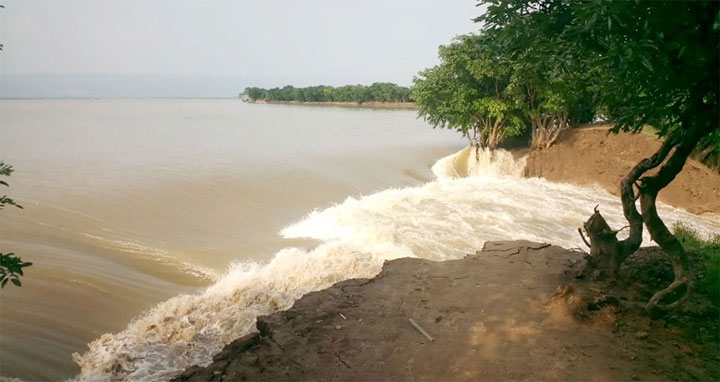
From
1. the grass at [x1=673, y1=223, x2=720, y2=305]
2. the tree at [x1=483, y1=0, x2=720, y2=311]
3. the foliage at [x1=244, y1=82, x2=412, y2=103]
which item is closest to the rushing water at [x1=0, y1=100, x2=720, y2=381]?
the grass at [x1=673, y1=223, x2=720, y2=305]

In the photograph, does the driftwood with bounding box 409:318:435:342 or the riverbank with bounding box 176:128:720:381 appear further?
the driftwood with bounding box 409:318:435:342

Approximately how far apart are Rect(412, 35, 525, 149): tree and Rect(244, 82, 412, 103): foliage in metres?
51.4

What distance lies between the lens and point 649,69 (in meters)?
3.34

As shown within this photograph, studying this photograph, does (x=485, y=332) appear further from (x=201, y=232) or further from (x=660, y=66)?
(x=201, y=232)

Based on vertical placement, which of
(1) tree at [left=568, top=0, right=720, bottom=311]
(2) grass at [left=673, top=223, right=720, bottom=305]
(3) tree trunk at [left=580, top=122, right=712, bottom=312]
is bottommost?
(2) grass at [left=673, top=223, right=720, bottom=305]

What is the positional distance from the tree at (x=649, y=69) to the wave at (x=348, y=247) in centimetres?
431

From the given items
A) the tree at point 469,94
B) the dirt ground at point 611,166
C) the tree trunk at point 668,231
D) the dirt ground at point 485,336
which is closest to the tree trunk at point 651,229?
the tree trunk at point 668,231

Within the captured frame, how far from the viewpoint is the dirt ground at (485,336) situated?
3.80m

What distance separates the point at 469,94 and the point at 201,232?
1227 centimetres

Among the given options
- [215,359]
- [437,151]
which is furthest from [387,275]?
[437,151]

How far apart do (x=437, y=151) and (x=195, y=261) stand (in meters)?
18.7

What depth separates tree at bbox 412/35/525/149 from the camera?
57.8 feet

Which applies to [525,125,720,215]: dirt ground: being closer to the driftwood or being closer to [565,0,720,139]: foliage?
[565,0,720,139]: foliage

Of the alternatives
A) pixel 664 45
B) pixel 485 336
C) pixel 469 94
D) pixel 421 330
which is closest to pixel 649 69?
pixel 664 45
